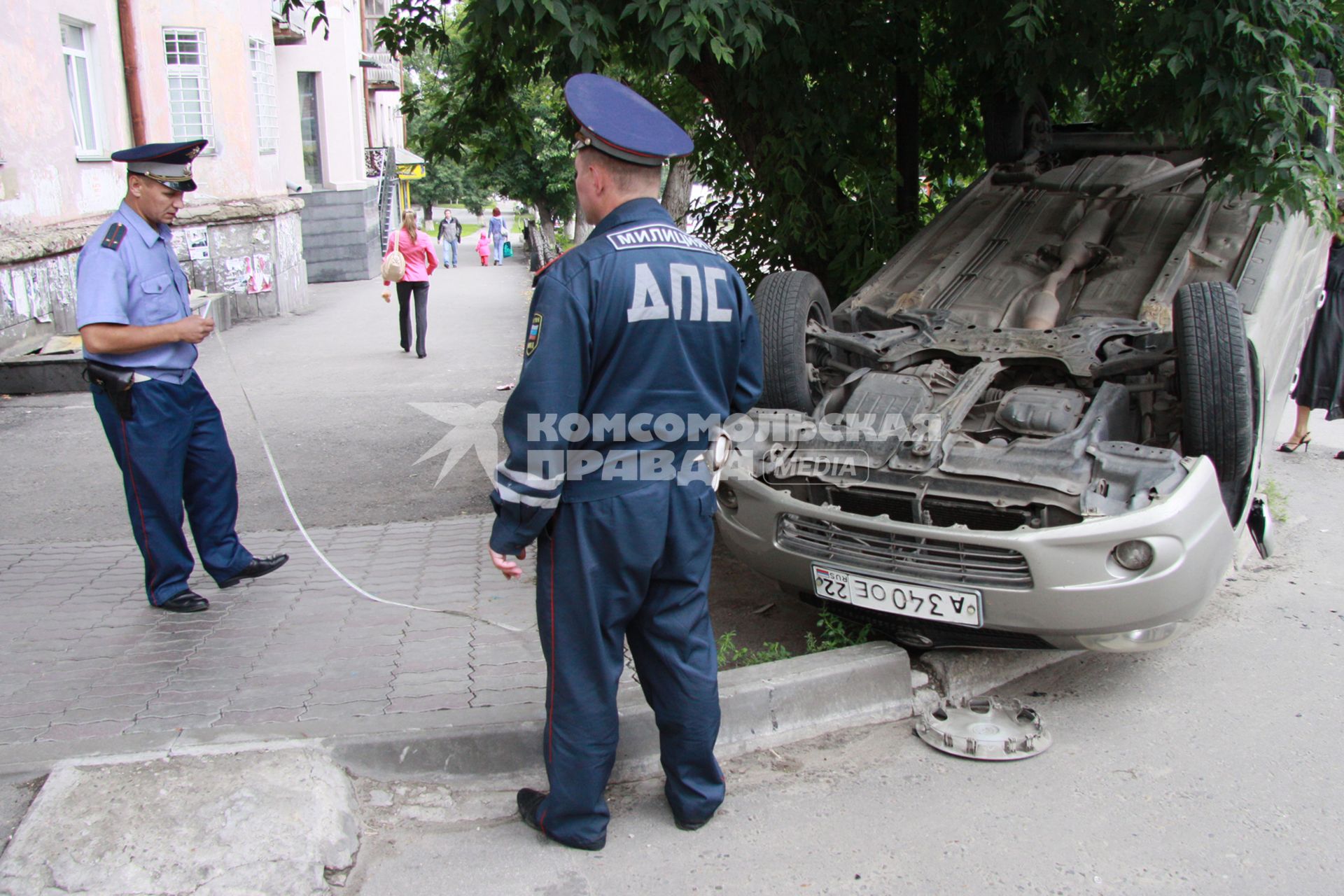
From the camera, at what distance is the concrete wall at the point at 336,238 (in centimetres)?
2289

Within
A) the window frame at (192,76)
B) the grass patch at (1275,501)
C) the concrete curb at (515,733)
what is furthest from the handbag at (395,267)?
the concrete curb at (515,733)

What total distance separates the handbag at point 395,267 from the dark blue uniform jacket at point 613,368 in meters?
9.35

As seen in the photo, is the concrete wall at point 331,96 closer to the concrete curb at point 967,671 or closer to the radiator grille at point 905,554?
the radiator grille at point 905,554

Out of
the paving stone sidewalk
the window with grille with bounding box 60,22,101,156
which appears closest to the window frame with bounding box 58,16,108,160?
the window with grille with bounding box 60,22,101,156

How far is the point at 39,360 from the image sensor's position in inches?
384

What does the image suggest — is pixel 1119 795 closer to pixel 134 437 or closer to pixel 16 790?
pixel 16 790

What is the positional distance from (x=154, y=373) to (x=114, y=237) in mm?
553

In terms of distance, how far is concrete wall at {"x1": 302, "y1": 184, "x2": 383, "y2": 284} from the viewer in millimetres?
22891

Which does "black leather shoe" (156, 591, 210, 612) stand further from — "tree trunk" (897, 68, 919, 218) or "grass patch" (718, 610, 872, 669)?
"tree trunk" (897, 68, 919, 218)

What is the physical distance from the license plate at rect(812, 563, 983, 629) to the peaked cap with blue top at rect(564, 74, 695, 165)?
1.69 m

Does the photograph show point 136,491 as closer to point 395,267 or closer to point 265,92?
point 395,267

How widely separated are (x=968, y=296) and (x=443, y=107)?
4.38 m

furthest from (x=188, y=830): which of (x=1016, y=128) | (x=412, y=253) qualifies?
(x=412, y=253)

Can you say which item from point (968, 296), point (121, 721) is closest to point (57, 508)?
point (121, 721)
